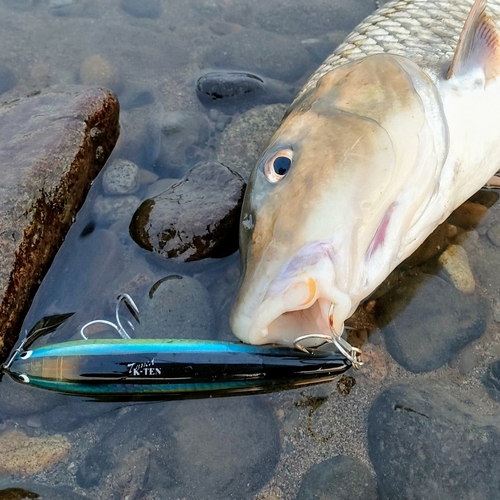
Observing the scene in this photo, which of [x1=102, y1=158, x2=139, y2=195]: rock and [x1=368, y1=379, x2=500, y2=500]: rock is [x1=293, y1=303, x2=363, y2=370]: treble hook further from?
[x1=102, y1=158, x2=139, y2=195]: rock

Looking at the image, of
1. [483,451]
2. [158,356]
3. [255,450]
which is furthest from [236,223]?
[483,451]

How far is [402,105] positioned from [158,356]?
150 cm

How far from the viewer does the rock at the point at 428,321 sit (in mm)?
2672

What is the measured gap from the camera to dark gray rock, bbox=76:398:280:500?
2354mm

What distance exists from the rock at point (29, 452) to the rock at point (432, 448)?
139cm

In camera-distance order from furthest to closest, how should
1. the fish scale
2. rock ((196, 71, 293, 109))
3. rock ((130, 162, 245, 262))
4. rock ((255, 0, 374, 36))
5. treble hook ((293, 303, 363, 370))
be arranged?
rock ((255, 0, 374, 36)) < rock ((196, 71, 293, 109)) < the fish scale < rock ((130, 162, 245, 262)) < treble hook ((293, 303, 363, 370))

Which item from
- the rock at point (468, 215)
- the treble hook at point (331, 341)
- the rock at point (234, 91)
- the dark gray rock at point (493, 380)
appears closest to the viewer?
the treble hook at point (331, 341)

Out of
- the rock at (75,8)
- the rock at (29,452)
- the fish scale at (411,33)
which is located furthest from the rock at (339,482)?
the rock at (75,8)

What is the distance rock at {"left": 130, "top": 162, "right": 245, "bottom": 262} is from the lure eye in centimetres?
57

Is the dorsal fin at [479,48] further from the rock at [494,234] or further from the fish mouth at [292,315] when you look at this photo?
the fish mouth at [292,315]

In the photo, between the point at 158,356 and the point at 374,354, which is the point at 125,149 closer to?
the point at 158,356

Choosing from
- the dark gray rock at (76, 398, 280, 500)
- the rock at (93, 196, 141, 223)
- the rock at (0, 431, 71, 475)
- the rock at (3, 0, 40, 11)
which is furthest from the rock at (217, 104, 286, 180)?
the rock at (3, 0, 40, 11)

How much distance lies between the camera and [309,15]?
4.52 metres

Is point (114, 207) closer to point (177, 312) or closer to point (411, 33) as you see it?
point (177, 312)
